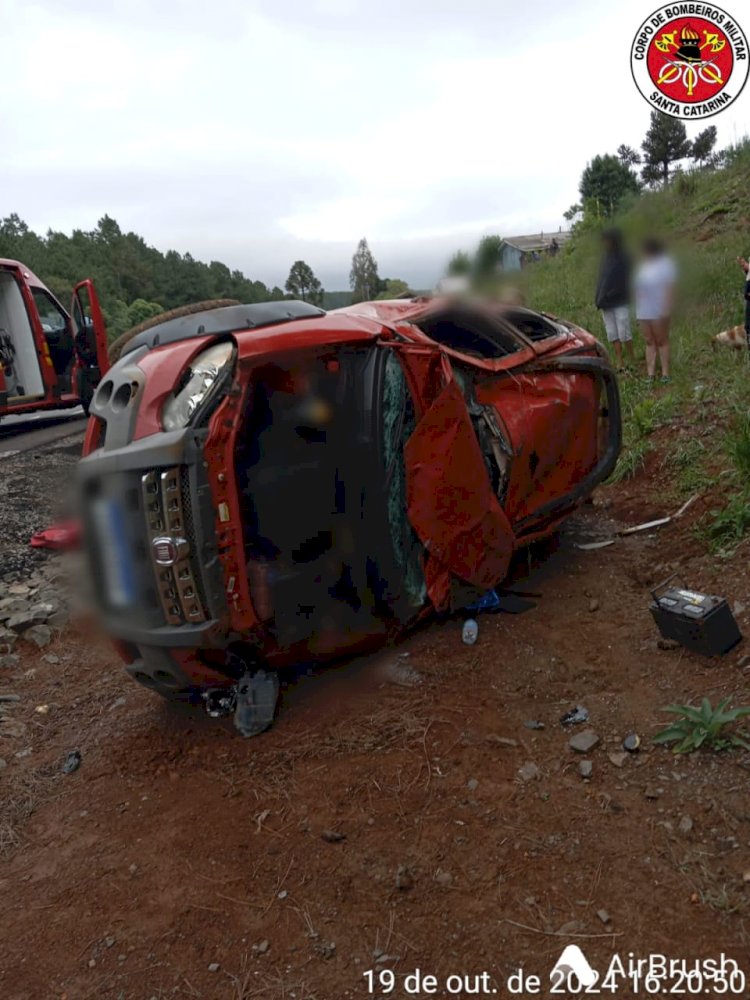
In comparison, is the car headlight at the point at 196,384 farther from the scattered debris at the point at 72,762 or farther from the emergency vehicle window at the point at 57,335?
the emergency vehicle window at the point at 57,335

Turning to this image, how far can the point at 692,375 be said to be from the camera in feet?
21.7

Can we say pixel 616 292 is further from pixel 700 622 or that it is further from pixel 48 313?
pixel 48 313

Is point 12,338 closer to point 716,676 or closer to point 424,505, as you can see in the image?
point 424,505

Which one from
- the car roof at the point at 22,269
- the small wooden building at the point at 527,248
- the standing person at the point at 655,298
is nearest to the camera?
the small wooden building at the point at 527,248

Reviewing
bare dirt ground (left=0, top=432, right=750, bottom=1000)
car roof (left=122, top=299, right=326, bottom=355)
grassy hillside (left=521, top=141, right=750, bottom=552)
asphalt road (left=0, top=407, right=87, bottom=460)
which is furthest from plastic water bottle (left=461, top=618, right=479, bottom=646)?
asphalt road (left=0, top=407, right=87, bottom=460)

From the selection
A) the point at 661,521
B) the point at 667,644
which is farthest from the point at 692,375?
the point at 667,644

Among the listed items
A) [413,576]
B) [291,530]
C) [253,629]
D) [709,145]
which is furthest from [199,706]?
[709,145]

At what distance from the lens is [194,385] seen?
2.57 meters

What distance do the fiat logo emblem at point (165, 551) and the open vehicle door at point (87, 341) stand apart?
787 centimetres

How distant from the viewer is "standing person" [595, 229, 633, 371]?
6293mm

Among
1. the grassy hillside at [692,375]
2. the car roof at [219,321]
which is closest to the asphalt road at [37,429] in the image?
the car roof at [219,321]

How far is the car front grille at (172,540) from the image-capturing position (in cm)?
241

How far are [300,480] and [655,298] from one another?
4695 millimetres

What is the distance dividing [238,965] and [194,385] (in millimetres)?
1788
